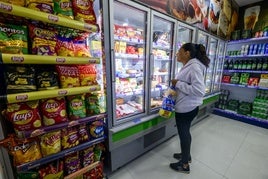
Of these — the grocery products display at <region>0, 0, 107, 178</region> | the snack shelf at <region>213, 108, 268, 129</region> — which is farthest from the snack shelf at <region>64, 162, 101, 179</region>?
the snack shelf at <region>213, 108, 268, 129</region>

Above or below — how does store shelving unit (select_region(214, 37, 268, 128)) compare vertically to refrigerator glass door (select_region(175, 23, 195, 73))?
below

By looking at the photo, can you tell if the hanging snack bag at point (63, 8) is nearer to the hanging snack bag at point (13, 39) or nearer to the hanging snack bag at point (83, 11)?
the hanging snack bag at point (83, 11)

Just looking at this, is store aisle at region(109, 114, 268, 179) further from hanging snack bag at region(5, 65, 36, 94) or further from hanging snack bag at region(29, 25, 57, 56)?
hanging snack bag at region(29, 25, 57, 56)

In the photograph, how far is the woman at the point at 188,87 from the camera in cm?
165

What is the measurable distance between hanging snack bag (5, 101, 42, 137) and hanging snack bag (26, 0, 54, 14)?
70 cm

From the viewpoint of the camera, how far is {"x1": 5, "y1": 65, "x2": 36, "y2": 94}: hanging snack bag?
96 cm

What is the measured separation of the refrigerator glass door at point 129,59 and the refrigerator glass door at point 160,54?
0.79 feet

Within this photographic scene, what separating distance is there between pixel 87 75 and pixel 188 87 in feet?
3.82

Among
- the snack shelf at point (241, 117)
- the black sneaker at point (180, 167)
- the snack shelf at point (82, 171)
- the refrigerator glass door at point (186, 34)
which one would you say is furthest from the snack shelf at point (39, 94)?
the snack shelf at point (241, 117)

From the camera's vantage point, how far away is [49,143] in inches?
46.0

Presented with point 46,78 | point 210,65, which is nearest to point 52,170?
point 46,78

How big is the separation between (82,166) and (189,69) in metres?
1.62

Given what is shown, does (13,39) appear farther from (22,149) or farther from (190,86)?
(190,86)

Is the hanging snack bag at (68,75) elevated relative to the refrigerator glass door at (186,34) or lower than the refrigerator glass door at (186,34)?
lower
